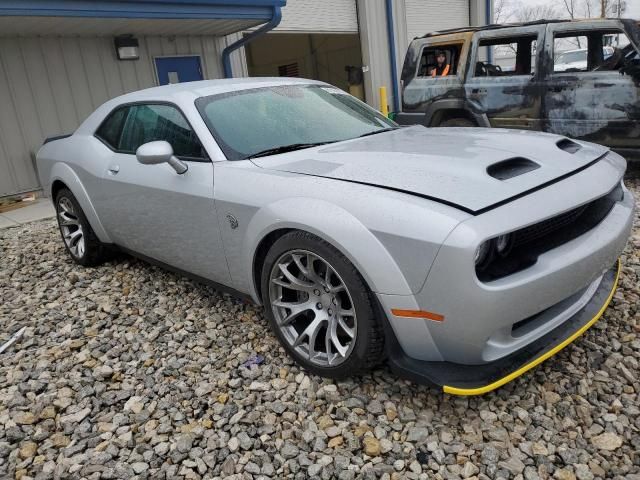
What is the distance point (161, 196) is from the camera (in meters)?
3.25

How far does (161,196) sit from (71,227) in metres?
1.85

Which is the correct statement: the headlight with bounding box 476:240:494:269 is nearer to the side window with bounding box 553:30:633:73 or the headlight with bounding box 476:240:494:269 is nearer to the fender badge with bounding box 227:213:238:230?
the fender badge with bounding box 227:213:238:230

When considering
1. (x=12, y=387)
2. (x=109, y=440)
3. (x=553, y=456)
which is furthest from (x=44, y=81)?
(x=553, y=456)

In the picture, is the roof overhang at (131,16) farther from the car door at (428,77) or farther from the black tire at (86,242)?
the black tire at (86,242)

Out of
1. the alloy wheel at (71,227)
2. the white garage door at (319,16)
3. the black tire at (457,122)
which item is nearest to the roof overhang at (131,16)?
the white garage door at (319,16)

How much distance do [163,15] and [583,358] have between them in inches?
277

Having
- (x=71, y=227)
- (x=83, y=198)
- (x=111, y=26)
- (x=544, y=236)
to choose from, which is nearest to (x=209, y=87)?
(x=83, y=198)

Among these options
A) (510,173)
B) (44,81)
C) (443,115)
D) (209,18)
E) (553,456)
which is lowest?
(553,456)

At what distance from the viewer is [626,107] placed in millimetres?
5699

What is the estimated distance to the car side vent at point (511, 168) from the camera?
2328 millimetres

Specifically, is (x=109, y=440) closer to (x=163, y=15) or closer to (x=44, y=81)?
(x=163, y=15)

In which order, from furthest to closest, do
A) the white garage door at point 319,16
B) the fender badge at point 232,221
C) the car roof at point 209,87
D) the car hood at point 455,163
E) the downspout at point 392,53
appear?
the downspout at point 392,53, the white garage door at point 319,16, the car roof at point 209,87, the fender badge at point 232,221, the car hood at point 455,163

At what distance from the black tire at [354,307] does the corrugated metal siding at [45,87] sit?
7237 millimetres

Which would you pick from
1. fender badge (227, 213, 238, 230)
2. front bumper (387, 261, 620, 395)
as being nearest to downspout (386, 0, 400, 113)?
fender badge (227, 213, 238, 230)
